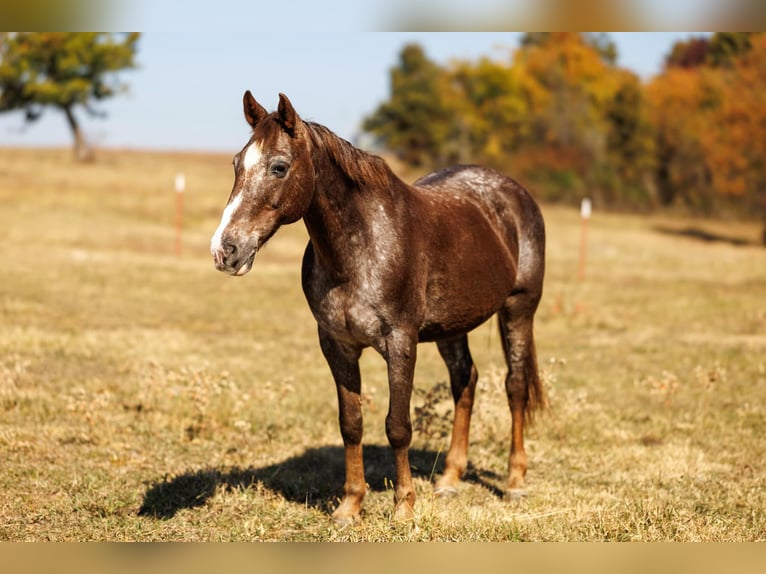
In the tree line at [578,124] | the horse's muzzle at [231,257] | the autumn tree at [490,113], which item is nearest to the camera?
the horse's muzzle at [231,257]

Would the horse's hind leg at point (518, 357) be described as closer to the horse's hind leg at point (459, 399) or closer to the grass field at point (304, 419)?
the horse's hind leg at point (459, 399)

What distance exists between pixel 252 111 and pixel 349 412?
2016mm

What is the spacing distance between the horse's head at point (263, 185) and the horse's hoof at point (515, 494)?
2.76 meters

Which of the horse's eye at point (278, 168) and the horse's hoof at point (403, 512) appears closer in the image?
the horse's eye at point (278, 168)

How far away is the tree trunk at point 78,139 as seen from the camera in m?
53.3

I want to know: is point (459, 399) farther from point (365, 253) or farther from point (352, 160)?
point (352, 160)

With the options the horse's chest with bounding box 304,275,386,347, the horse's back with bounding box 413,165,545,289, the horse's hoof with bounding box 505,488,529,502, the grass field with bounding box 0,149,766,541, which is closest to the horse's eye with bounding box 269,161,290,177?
the horse's chest with bounding box 304,275,386,347

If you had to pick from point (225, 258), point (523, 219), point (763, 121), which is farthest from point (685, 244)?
point (225, 258)

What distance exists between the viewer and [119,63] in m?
51.4

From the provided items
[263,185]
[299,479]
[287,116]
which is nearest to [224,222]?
[263,185]

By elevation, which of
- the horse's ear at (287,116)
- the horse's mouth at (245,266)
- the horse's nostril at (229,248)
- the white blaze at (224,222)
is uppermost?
the horse's ear at (287,116)

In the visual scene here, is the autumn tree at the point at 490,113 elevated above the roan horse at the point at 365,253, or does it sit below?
above

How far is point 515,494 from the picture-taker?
6215 millimetres

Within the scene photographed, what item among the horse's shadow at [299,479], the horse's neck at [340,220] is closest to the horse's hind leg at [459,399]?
the horse's shadow at [299,479]
